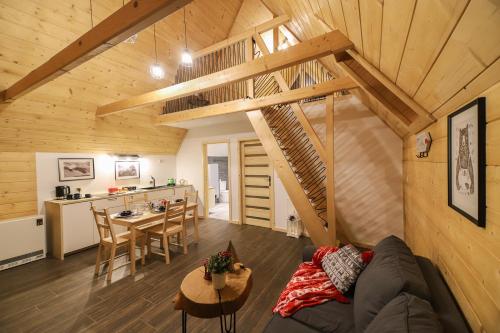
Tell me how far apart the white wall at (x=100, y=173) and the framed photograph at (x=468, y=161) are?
5.48 m

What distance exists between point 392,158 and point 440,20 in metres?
3.33

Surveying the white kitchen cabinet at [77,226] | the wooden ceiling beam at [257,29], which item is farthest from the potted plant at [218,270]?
the wooden ceiling beam at [257,29]

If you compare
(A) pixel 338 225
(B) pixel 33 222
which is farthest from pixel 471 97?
(B) pixel 33 222

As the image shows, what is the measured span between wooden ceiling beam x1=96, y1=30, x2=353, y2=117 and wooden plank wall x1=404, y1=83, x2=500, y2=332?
40.7 inches

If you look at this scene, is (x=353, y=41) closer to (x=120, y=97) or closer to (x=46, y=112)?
(x=120, y=97)

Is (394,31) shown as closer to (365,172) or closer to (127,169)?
(365,172)

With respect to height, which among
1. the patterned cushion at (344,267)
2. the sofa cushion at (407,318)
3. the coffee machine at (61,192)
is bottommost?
the patterned cushion at (344,267)

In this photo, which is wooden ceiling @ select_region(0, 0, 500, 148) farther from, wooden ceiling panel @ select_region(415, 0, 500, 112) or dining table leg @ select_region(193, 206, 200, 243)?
dining table leg @ select_region(193, 206, 200, 243)

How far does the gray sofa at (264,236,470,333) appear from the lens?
37.2 inches

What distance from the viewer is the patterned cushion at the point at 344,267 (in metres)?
1.74

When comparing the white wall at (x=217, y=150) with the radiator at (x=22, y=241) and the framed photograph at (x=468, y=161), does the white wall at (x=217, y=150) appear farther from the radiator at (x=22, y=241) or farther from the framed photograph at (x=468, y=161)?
the framed photograph at (x=468, y=161)

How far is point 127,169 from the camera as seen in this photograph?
17.1ft

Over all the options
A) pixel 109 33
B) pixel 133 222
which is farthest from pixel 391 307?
pixel 133 222

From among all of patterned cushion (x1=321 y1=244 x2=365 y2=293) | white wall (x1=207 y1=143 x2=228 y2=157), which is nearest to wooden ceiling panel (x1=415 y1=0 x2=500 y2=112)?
patterned cushion (x1=321 y1=244 x2=365 y2=293)
